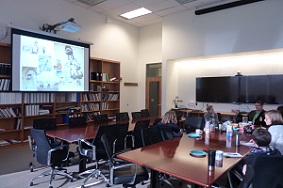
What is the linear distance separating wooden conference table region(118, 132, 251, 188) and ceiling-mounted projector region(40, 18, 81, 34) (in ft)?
11.9

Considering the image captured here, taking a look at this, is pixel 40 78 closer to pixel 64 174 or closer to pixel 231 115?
pixel 64 174

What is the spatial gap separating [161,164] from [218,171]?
531mm

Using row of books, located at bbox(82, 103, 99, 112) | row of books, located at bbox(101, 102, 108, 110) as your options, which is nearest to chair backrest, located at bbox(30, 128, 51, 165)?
→ row of books, located at bbox(82, 103, 99, 112)

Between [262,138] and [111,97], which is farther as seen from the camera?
[111,97]

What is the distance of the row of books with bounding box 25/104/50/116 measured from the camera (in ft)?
16.2

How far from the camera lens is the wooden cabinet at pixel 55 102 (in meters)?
4.69

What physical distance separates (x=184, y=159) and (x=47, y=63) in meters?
4.36

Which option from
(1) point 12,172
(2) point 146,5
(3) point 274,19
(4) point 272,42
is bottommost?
(1) point 12,172

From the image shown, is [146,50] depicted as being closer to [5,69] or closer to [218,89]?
[218,89]

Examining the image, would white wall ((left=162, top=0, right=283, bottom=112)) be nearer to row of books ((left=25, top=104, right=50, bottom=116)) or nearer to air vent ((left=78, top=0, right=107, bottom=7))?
air vent ((left=78, top=0, right=107, bottom=7))

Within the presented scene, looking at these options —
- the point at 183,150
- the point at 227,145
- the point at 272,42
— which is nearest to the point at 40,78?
the point at 183,150

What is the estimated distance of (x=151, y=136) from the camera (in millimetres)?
3232

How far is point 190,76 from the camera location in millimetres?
7195

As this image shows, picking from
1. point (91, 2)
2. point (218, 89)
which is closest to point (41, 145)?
point (91, 2)
